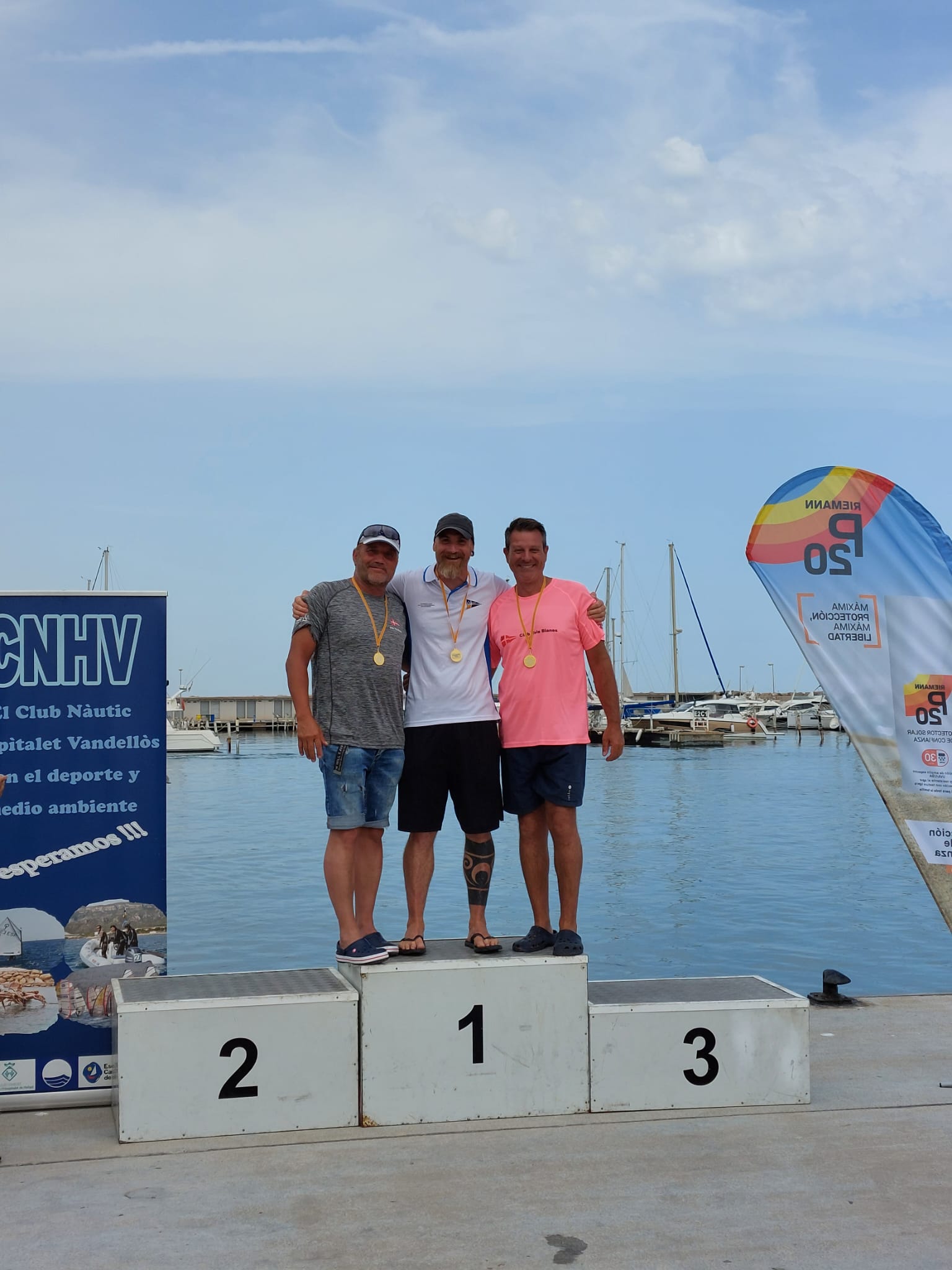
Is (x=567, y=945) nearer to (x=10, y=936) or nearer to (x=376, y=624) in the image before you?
(x=376, y=624)

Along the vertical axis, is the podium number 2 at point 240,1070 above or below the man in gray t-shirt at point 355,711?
below

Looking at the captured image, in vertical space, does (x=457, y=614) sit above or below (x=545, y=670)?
above

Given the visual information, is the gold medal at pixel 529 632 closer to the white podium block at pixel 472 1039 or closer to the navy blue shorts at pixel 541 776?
the navy blue shorts at pixel 541 776

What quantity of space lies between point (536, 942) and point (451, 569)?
5.05ft

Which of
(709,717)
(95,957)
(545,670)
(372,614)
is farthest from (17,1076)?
(709,717)

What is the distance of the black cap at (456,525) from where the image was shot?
5.14m

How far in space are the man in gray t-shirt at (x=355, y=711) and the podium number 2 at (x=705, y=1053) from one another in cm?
119

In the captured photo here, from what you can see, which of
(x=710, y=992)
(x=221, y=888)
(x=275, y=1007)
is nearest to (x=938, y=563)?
(x=710, y=992)

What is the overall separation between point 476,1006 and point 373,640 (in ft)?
4.75

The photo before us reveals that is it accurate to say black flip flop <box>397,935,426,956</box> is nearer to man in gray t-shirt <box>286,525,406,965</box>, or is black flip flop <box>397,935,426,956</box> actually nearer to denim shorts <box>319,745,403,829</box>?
man in gray t-shirt <box>286,525,406,965</box>

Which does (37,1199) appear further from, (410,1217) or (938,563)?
(938,563)

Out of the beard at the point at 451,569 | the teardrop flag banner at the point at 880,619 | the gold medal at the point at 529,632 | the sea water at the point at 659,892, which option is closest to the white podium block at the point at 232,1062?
the gold medal at the point at 529,632

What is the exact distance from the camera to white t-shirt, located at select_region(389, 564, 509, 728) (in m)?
5.07

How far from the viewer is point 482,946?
493 cm
